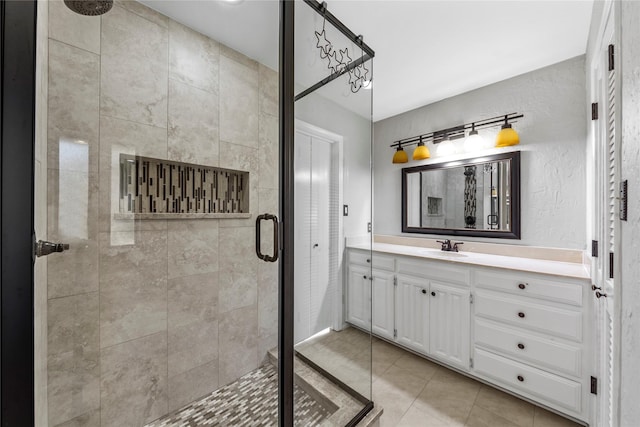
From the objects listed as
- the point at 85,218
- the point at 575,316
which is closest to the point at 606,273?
the point at 575,316

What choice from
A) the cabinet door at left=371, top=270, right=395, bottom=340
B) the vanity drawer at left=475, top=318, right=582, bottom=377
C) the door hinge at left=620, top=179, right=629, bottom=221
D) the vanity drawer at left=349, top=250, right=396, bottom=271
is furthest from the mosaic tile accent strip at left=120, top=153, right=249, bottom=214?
the vanity drawer at left=475, top=318, right=582, bottom=377

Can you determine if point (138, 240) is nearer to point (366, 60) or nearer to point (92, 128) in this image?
point (92, 128)

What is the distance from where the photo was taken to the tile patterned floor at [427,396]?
155 centimetres

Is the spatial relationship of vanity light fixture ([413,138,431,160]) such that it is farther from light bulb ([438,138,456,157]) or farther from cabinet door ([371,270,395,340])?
cabinet door ([371,270,395,340])

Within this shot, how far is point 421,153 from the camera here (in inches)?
107

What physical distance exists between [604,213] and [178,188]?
218cm

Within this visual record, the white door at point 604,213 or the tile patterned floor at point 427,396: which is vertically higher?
the white door at point 604,213

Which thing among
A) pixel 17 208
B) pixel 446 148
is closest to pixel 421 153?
pixel 446 148

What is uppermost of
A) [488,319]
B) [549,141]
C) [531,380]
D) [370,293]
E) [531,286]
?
[549,141]

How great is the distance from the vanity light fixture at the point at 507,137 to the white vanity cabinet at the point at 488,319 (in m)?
1.01

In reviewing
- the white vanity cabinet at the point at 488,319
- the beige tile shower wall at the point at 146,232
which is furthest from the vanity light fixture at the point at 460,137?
the beige tile shower wall at the point at 146,232

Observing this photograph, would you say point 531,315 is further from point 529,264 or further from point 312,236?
point 312,236

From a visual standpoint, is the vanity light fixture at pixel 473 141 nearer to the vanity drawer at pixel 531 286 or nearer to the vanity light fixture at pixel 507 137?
the vanity light fixture at pixel 507 137

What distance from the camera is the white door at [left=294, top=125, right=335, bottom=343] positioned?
4.51ft
